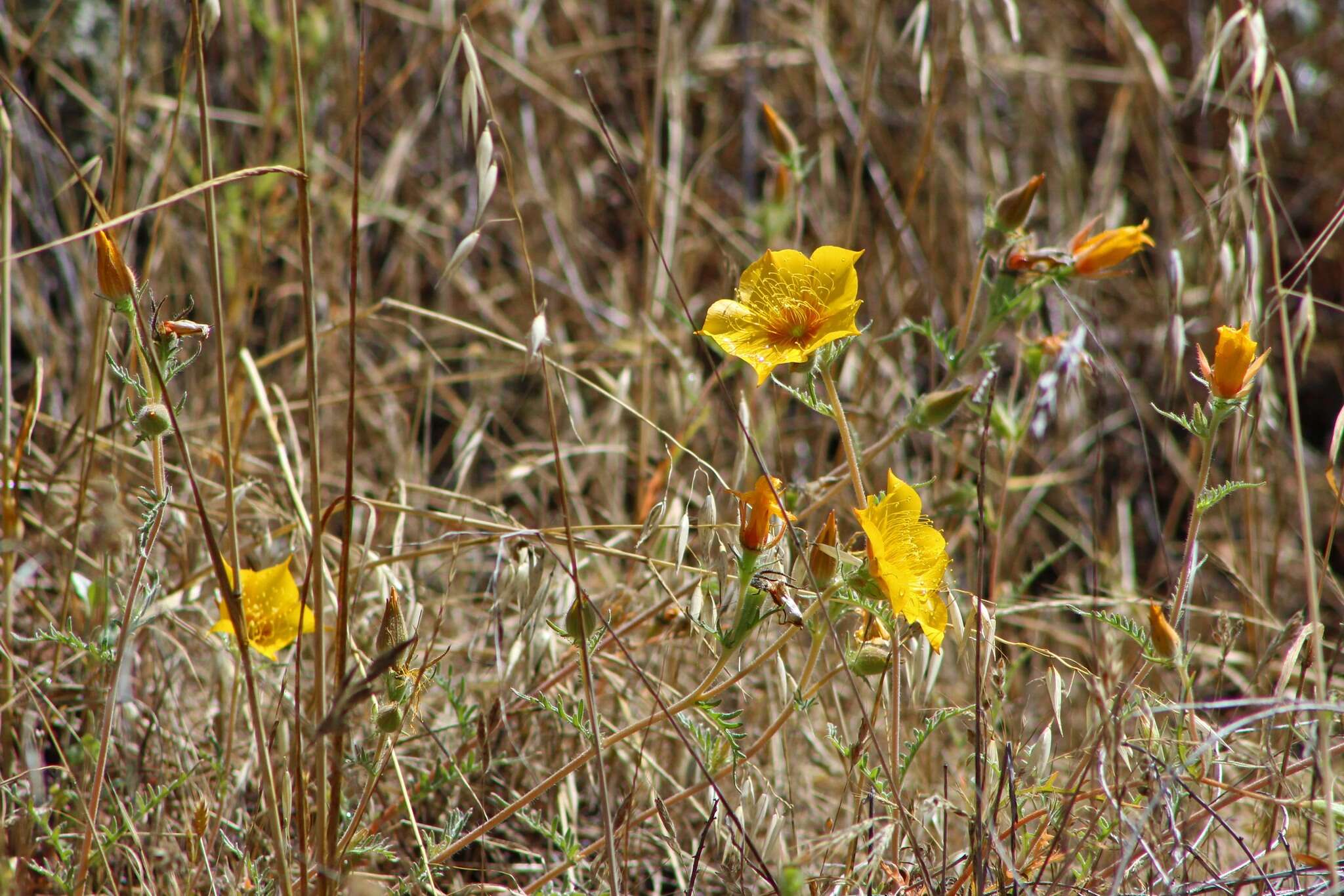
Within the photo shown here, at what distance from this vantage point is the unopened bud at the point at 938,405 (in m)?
1.17

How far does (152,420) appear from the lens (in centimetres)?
103

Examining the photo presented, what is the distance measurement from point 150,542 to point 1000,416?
116 cm

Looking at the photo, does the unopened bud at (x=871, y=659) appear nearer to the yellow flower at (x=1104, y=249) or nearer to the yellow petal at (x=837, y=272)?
the yellow petal at (x=837, y=272)

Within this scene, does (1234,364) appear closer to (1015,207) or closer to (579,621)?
(1015,207)

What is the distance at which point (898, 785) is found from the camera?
105cm

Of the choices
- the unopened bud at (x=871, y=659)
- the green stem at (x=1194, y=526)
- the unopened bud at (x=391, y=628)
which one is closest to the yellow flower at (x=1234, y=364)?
the green stem at (x=1194, y=526)

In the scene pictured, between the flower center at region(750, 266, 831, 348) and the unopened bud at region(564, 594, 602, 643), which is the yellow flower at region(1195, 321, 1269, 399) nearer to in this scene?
the flower center at region(750, 266, 831, 348)

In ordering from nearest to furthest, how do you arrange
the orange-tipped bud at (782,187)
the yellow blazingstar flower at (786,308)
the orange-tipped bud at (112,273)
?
1. the orange-tipped bud at (112,273)
2. the yellow blazingstar flower at (786,308)
3. the orange-tipped bud at (782,187)

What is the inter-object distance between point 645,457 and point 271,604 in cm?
67

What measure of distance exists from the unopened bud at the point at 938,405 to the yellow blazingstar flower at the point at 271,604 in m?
0.85

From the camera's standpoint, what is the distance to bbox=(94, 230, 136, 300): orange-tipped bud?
101 centimetres

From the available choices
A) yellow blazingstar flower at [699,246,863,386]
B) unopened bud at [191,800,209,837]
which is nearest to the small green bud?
unopened bud at [191,800,209,837]

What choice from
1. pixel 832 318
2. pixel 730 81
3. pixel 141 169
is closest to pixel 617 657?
pixel 832 318

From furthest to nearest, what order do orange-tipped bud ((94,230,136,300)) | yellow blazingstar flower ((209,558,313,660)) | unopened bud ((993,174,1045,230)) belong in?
yellow blazingstar flower ((209,558,313,660)) < unopened bud ((993,174,1045,230)) < orange-tipped bud ((94,230,136,300))
